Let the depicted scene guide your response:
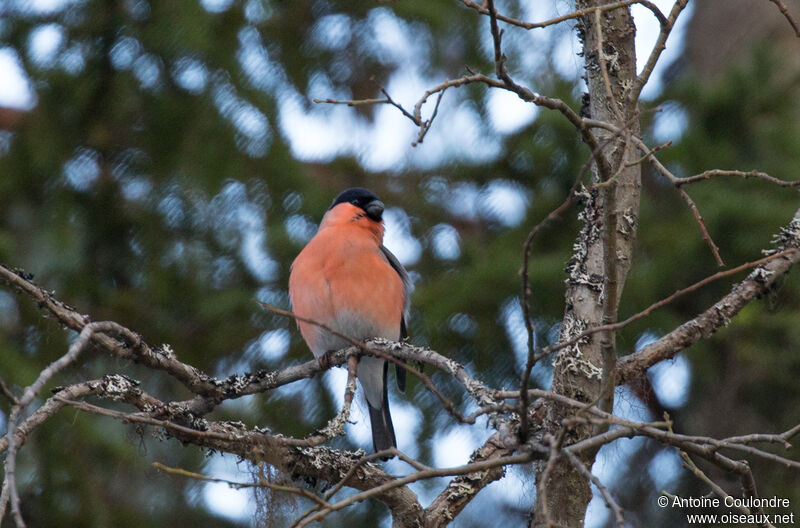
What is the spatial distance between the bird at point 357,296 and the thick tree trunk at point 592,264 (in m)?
1.29

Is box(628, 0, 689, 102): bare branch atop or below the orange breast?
below

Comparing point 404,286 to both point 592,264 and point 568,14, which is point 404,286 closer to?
point 592,264

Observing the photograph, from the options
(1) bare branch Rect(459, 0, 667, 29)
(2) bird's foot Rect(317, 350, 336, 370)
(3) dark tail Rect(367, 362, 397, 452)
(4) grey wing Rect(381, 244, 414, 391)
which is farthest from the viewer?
(4) grey wing Rect(381, 244, 414, 391)

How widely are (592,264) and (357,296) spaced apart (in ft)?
4.73

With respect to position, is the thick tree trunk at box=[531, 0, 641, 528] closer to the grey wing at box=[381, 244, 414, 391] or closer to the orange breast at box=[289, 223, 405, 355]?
the orange breast at box=[289, 223, 405, 355]

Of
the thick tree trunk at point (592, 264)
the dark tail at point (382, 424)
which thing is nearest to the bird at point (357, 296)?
the dark tail at point (382, 424)

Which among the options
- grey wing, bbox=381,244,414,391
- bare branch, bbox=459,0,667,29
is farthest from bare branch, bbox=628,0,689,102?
grey wing, bbox=381,244,414,391

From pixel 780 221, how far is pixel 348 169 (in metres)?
2.37

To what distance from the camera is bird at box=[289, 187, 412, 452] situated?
4027mm

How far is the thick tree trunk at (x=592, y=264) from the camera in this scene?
8.71 feet

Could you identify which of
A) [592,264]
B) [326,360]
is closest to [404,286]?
[326,360]

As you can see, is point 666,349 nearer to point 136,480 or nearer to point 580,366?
point 580,366

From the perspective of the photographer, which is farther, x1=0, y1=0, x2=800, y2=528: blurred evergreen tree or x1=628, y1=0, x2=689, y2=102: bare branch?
x1=0, y1=0, x2=800, y2=528: blurred evergreen tree

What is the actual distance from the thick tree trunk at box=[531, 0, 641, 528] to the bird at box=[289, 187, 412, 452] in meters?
1.29
